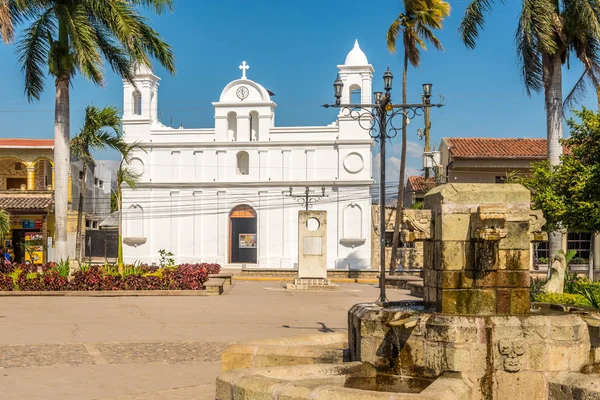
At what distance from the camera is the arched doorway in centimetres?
4272

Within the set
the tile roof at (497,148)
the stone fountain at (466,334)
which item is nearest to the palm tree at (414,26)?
the tile roof at (497,148)

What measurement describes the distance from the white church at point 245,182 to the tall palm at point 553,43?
2045cm

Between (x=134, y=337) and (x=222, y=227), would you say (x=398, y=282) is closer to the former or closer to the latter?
(x=134, y=337)

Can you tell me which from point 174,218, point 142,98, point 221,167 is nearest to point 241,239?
point 174,218

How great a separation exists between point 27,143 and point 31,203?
13.9ft

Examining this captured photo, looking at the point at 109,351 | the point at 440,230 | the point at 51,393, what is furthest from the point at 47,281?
the point at 440,230

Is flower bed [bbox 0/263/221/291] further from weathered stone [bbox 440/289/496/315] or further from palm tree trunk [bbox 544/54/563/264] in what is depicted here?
weathered stone [bbox 440/289/496/315]

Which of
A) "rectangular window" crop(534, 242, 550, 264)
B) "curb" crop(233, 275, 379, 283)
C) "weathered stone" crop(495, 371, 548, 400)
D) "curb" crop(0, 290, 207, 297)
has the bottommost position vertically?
"curb" crop(233, 275, 379, 283)

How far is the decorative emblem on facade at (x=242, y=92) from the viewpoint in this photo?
141 ft

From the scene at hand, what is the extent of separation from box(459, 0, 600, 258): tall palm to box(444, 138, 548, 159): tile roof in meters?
17.0

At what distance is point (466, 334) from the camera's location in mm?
6754

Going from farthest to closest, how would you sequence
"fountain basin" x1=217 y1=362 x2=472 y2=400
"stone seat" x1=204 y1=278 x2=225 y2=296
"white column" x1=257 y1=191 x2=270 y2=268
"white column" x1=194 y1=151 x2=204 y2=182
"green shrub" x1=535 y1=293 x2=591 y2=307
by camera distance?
"white column" x1=194 y1=151 x2=204 y2=182 → "white column" x1=257 y1=191 x2=270 y2=268 → "stone seat" x1=204 y1=278 x2=225 y2=296 → "green shrub" x1=535 y1=293 x2=591 y2=307 → "fountain basin" x1=217 y1=362 x2=472 y2=400

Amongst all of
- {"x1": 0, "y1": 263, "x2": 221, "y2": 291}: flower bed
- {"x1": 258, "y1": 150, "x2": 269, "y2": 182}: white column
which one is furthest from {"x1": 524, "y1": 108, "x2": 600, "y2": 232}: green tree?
{"x1": 258, "y1": 150, "x2": 269, "y2": 182}: white column

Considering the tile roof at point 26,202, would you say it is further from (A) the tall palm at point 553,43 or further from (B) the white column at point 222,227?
(A) the tall palm at point 553,43
